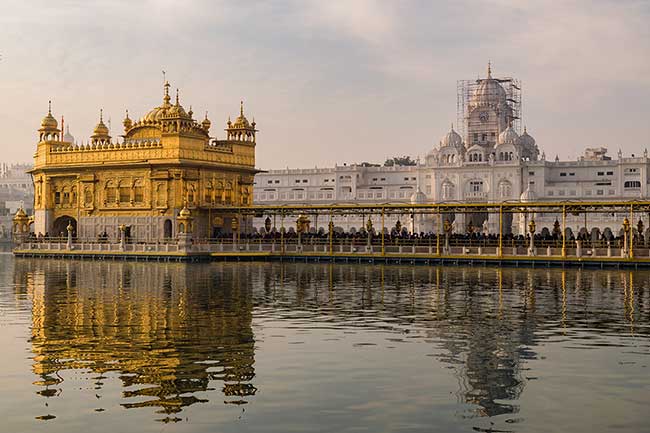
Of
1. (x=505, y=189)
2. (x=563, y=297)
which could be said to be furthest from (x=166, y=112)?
(x=505, y=189)

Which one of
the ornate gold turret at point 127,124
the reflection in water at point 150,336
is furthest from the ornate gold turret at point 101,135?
the reflection in water at point 150,336

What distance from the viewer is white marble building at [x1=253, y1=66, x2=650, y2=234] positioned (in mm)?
126562

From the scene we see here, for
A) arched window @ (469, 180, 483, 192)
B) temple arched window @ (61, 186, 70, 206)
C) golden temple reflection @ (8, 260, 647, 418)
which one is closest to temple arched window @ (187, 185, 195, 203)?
temple arched window @ (61, 186, 70, 206)

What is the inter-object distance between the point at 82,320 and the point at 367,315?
24.4 feet

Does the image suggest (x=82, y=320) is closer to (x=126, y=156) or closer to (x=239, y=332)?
(x=239, y=332)

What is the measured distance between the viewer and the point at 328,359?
1842cm

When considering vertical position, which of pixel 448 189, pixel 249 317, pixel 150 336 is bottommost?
pixel 150 336

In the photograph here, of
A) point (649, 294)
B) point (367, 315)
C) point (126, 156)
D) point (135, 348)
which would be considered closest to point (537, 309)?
point (367, 315)

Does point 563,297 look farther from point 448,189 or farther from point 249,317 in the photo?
point 448,189

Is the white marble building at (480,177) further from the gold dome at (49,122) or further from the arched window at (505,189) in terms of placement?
the gold dome at (49,122)

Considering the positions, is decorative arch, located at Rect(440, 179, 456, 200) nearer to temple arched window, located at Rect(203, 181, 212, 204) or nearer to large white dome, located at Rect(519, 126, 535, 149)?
large white dome, located at Rect(519, 126, 535, 149)

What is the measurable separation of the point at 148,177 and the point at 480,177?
76.0 metres

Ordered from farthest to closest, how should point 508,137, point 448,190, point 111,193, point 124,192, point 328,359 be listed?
point 508,137 → point 448,190 → point 111,193 → point 124,192 → point 328,359

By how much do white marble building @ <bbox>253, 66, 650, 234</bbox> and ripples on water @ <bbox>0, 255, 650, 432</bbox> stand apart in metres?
89.5
